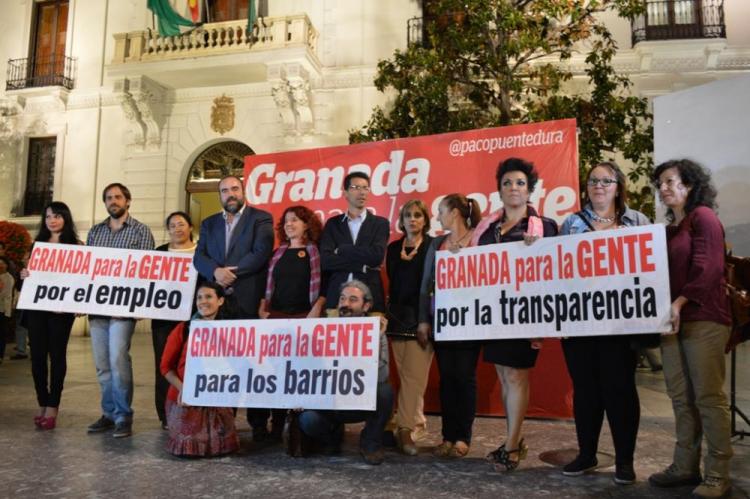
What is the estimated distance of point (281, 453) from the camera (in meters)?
3.86

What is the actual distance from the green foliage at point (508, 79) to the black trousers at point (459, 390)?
15.3 feet

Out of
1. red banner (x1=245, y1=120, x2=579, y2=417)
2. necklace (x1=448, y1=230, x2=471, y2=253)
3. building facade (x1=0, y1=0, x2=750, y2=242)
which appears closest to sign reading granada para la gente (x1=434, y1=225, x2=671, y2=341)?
necklace (x1=448, y1=230, x2=471, y2=253)

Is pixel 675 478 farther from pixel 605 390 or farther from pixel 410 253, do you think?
pixel 410 253

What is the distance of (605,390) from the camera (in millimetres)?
3174

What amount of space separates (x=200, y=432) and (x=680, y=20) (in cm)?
1341

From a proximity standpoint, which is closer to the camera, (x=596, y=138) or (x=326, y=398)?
(x=326, y=398)

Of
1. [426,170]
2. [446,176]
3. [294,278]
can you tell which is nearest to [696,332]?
[294,278]

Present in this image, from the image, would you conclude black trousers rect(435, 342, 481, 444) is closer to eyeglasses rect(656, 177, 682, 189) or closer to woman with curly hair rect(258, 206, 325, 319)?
woman with curly hair rect(258, 206, 325, 319)

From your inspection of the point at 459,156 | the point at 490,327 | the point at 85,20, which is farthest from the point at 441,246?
the point at 85,20

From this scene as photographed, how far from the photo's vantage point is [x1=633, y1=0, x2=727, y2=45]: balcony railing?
1254 cm

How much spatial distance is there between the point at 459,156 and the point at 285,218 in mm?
1816

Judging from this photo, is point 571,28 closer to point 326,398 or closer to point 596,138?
point 596,138

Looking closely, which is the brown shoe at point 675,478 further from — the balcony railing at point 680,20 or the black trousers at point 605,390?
the balcony railing at point 680,20

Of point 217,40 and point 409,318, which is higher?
point 217,40
